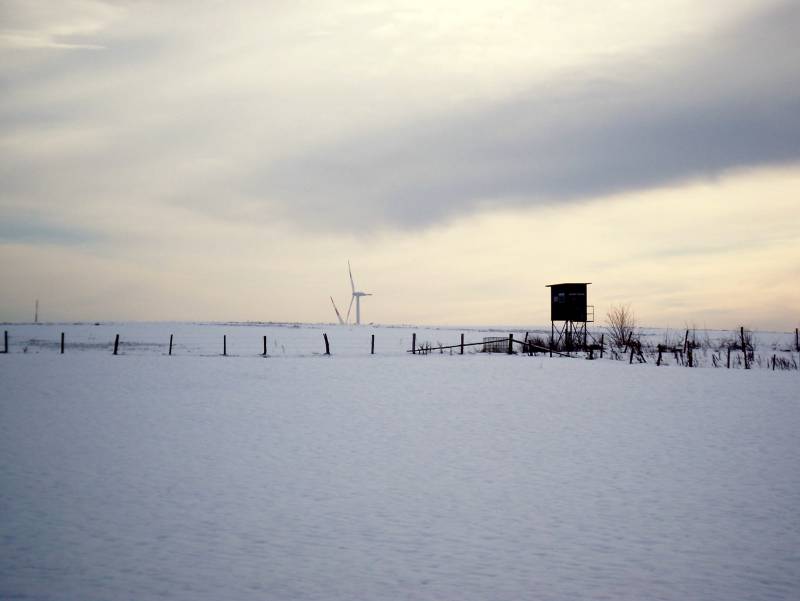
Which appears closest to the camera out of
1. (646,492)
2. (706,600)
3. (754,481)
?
(706,600)

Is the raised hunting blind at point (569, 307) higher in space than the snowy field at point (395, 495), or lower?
higher

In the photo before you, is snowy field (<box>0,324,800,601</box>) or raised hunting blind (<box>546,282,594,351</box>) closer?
snowy field (<box>0,324,800,601</box>)

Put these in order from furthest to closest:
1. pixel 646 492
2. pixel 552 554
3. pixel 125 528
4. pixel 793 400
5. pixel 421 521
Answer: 1. pixel 793 400
2. pixel 646 492
3. pixel 421 521
4. pixel 125 528
5. pixel 552 554

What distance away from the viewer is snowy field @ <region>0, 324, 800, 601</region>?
699 cm

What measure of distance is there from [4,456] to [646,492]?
1205 cm

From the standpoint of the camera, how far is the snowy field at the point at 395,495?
22.9ft

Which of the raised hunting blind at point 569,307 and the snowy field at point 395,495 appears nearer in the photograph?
the snowy field at point 395,495

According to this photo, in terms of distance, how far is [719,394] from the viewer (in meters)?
22.9

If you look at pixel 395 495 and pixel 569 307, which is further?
pixel 569 307

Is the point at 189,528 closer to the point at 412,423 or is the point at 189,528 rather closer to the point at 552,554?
the point at 552,554

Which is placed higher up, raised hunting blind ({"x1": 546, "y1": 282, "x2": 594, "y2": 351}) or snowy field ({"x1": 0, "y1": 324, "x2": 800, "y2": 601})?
raised hunting blind ({"x1": 546, "y1": 282, "x2": 594, "y2": 351})

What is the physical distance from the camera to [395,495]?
34.4 ft

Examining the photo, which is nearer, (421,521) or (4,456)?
(421,521)

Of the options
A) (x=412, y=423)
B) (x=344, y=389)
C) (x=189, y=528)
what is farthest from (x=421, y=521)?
(x=344, y=389)
